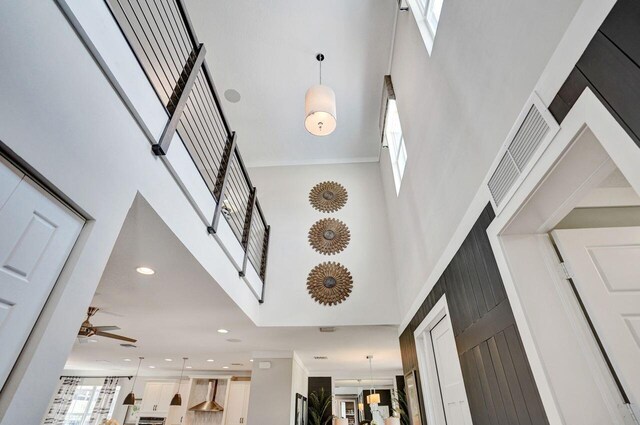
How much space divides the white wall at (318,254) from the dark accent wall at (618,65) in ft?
14.1

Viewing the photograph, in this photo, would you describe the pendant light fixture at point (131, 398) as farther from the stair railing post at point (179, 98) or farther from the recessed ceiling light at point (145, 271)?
the stair railing post at point (179, 98)

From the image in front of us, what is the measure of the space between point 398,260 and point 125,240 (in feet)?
Result: 12.2

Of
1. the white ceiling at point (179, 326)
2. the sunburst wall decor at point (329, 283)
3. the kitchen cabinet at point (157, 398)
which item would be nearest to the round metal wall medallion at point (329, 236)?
the sunburst wall decor at point (329, 283)

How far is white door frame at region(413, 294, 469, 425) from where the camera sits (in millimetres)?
3266

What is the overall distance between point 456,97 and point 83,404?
41.8 ft

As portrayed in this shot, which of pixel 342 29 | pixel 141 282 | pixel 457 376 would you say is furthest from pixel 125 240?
pixel 342 29

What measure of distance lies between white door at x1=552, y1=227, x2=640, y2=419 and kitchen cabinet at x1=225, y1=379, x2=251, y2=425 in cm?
870

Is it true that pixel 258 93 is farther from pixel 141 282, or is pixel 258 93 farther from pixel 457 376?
pixel 457 376

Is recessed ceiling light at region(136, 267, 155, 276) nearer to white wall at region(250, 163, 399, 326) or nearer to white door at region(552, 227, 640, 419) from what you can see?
white wall at region(250, 163, 399, 326)

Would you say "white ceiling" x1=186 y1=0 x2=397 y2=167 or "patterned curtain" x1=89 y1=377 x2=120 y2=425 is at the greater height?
"white ceiling" x1=186 y1=0 x2=397 y2=167

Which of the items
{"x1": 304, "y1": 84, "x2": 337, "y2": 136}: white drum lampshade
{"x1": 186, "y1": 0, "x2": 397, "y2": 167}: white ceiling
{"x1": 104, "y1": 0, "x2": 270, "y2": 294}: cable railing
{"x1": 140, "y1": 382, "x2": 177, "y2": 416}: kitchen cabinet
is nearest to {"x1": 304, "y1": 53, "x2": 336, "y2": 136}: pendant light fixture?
{"x1": 304, "y1": 84, "x2": 337, "y2": 136}: white drum lampshade

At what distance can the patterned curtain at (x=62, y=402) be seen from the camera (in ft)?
30.9

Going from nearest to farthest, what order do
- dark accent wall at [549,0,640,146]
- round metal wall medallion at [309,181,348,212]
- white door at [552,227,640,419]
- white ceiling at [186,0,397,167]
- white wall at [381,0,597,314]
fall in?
1. dark accent wall at [549,0,640,146]
2. white door at [552,227,640,419]
3. white wall at [381,0,597,314]
4. white ceiling at [186,0,397,167]
5. round metal wall medallion at [309,181,348,212]

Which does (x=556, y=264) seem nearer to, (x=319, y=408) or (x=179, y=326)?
(x=179, y=326)
